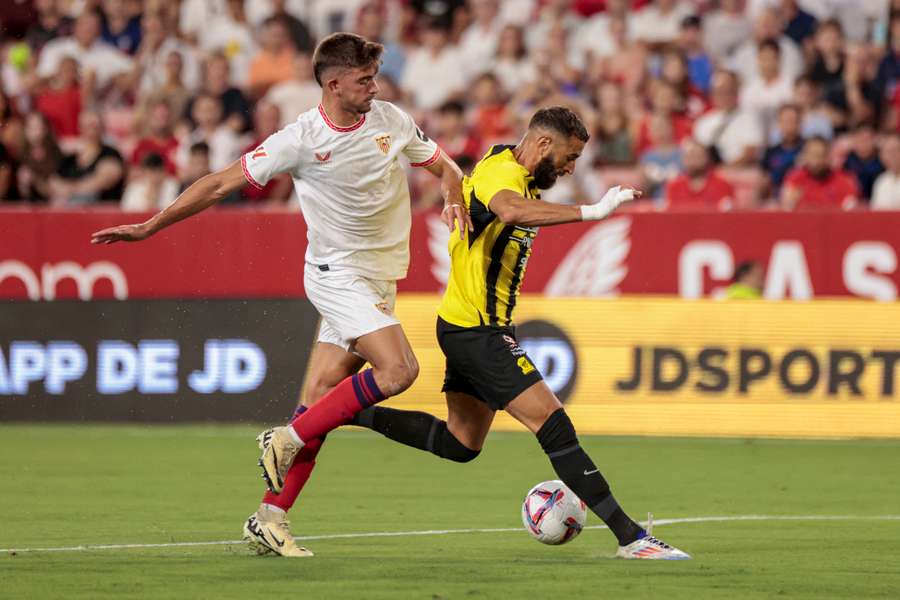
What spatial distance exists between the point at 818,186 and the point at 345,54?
9.04 metres

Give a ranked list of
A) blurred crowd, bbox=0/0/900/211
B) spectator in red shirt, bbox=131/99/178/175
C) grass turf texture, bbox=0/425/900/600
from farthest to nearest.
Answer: spectator in red shirt, bbox=131/99/178/175 → blurred crowd, bbox=0/0/900/211 → grass turf texture, bbox=0/425/900/600

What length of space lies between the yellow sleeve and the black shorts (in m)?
0.65

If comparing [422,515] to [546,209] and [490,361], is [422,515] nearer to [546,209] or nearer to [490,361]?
[490,361]

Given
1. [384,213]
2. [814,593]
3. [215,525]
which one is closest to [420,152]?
[384,213]

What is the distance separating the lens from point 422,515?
32.1 feet

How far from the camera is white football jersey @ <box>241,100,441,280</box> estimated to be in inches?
321

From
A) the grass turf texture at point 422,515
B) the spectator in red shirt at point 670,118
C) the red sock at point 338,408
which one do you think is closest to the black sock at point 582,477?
the grass turf texture at point 422,515

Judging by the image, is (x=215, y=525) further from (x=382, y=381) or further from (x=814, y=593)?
(x=814, y=593)

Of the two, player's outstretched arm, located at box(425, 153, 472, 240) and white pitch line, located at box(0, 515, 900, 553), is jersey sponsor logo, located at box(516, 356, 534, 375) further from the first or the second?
white pitch line, located at box(0, 515, 900, 553)

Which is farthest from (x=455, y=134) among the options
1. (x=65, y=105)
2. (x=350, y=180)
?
(x=350, y=180)

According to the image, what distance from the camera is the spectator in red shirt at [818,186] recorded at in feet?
53.0

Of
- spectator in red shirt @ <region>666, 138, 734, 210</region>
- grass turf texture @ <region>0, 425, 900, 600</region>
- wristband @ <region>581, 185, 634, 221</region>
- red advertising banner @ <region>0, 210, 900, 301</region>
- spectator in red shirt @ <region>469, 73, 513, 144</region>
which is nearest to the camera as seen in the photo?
grass turf texture @ <region>0, 425, 900, 600</region>

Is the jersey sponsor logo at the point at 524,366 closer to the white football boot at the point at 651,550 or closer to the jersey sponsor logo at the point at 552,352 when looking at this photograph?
the white football boot at the point at 651,550

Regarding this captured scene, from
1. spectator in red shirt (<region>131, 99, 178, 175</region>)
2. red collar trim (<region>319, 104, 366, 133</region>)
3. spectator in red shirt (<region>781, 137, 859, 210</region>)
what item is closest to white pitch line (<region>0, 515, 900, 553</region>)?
red collar trim (<region>319, 104, 366, 133</region>)
